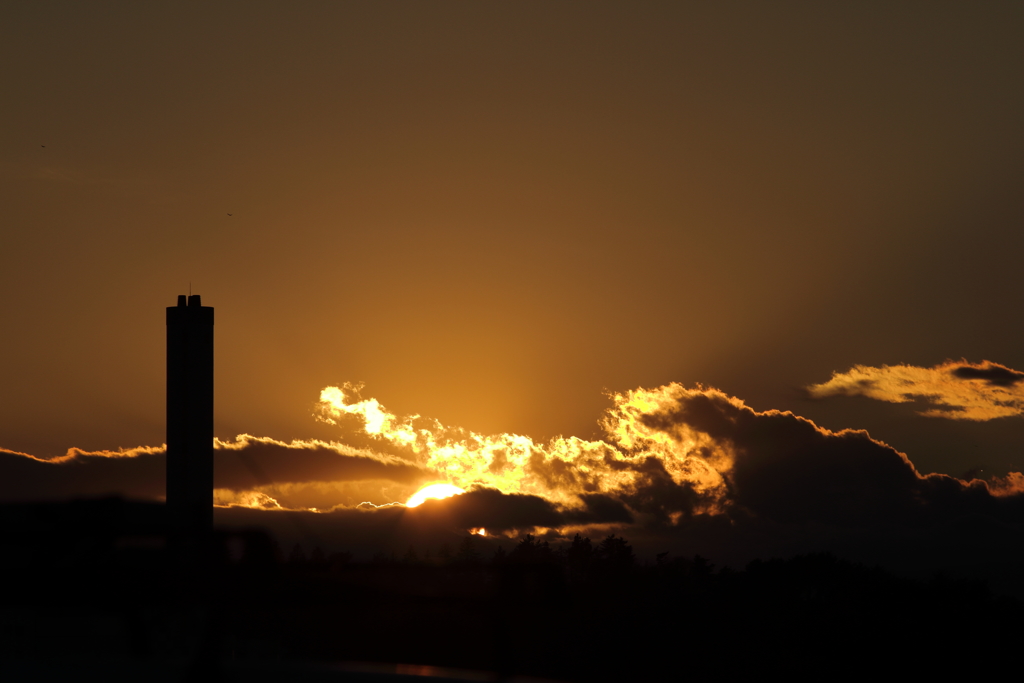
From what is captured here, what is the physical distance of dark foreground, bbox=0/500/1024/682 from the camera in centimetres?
617

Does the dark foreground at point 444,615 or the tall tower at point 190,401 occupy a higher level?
the tall tower at point 190,401

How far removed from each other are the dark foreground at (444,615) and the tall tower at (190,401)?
721 centimetres

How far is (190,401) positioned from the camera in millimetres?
42906

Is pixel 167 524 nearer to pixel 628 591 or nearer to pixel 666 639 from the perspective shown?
pixel 666 639

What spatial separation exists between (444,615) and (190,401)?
53.5 feet

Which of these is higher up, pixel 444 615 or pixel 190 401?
pixel 190 401

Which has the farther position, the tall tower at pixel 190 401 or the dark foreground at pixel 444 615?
the tall tower at pixel 190 401

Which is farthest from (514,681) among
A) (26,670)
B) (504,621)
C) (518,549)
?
(518,549)

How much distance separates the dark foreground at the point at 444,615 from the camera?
20.2 ft

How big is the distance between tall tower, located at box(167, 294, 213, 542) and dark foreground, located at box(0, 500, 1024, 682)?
7207 mm

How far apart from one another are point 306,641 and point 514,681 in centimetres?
3771

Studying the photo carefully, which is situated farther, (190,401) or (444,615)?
(444,615)

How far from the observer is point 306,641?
41.8m

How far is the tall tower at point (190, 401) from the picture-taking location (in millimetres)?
42125
